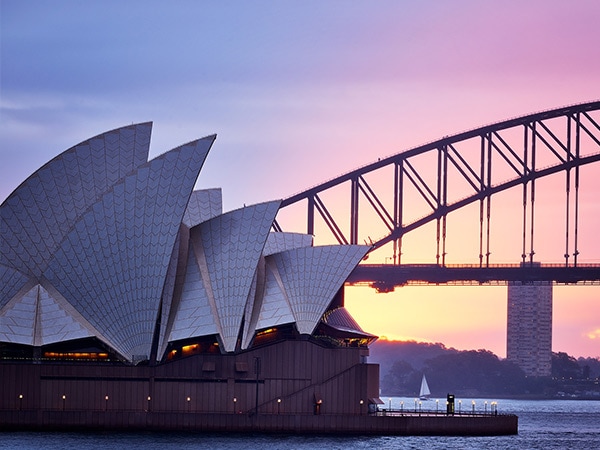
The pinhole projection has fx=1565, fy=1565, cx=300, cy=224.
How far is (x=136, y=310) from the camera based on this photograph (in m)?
75.9

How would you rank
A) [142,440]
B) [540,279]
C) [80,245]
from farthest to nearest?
[540,279] < [80,245] < [142,440]

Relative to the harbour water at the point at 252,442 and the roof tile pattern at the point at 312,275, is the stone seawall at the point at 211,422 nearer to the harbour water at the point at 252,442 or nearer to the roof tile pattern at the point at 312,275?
the harbour water at the point at 252,442

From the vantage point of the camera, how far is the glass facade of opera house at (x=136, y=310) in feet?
247

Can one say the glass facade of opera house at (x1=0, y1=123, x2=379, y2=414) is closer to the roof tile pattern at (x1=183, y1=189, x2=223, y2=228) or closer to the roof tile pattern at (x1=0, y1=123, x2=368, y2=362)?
the roof tile pattern at (x1=0, y1=123, x2=368, y2=362)

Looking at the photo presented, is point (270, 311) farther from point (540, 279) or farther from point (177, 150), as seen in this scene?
point (540, 279)

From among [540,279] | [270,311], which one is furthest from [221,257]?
[540,279]

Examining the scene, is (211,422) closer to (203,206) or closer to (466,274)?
(203,206)

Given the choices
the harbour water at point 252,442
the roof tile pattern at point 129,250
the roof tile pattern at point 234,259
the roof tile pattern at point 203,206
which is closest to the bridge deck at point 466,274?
the harbour water at point 252,442

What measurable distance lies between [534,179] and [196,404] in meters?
43.7

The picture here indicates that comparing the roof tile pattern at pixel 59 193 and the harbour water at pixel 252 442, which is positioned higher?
the roof tile pattern at pixel 59 193

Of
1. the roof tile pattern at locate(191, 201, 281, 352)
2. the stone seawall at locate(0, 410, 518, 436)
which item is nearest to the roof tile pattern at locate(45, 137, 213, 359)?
the roof tile pattern at locate(191, 201, 281, 352)

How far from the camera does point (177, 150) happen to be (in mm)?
73500

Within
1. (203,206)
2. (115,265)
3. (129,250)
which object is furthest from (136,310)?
(203,206)

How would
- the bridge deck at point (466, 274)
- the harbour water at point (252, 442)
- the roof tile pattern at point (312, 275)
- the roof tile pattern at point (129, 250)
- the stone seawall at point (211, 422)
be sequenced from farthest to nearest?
1. the bridge deck at point (466, 274)
2. the roof tile pattern at point (312, 275)
3. the stone seawall at point (211, 422)
4. the roof tile pattern at point (129, 250)
5. the harbour water at point (252, 442)
